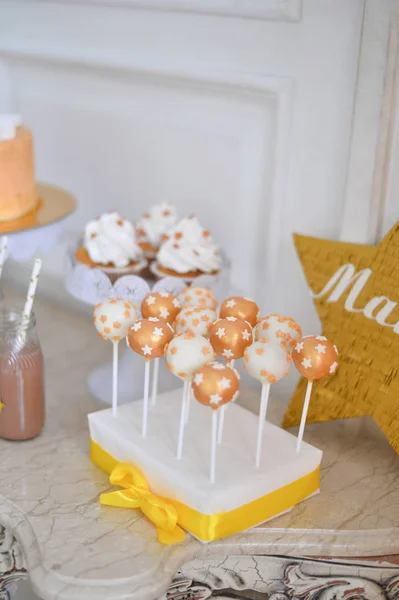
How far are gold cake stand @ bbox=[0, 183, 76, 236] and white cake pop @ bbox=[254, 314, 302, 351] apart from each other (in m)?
0.52

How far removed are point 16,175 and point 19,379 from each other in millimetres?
413

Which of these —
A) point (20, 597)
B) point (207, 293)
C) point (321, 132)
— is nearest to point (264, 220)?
point (321, 132)

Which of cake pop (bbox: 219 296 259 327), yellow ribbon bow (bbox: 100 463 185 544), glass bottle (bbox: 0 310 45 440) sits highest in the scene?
cake pop (bbox: 219 296 259 327)

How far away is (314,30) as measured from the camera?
4.10 feet

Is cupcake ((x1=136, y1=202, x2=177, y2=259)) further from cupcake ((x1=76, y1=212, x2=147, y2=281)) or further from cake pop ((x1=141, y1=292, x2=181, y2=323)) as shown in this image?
cake pop ((x1=141, y1=292, x2=181, y2=323))

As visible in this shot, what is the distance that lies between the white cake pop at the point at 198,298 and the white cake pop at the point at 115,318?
0.10 m

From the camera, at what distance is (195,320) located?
1.07m

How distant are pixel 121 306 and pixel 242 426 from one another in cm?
26

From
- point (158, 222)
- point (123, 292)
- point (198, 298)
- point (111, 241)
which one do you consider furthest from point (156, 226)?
point (198, 298)

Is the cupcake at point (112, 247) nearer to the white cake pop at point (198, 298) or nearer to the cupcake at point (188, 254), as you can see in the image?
the cupcake at point (188, 254)

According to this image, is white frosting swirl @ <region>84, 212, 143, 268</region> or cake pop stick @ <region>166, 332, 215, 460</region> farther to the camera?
white frosting swirl @ <region>84, 212, 143, 268</region>

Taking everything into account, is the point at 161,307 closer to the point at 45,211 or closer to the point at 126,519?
the point at 126,519

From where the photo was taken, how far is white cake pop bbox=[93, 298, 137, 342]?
1088mm

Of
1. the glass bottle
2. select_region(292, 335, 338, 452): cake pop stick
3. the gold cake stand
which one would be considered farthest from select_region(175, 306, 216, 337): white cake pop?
the gold cake stand
